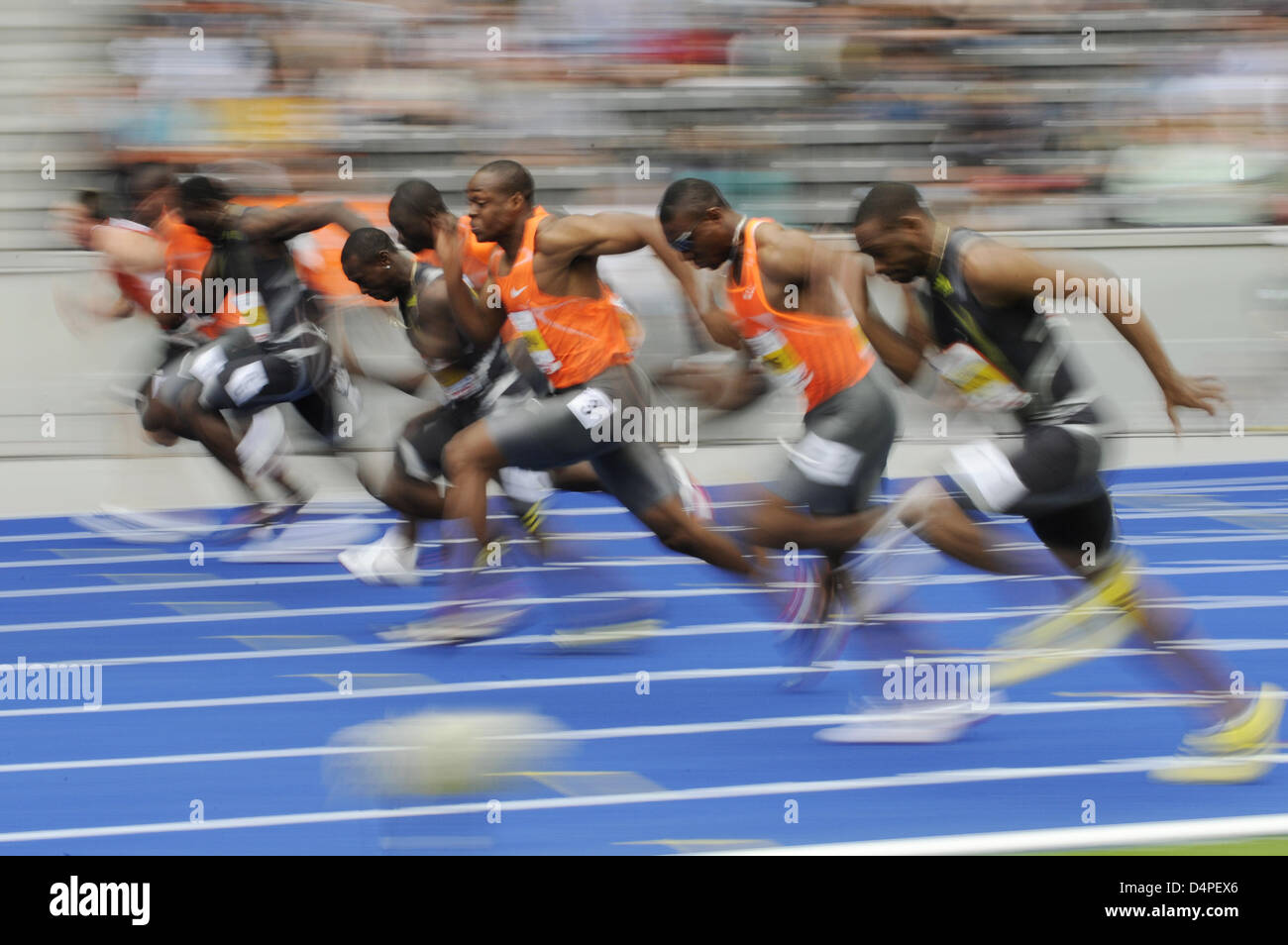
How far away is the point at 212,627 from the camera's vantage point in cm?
796

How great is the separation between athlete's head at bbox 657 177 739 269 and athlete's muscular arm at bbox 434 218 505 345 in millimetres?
1038

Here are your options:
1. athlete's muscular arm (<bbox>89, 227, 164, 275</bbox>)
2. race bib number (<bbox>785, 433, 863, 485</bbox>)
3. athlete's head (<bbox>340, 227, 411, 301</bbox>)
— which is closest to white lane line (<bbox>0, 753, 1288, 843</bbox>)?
race bib number (<bbox>785, 433, 863, 485</bbox>)

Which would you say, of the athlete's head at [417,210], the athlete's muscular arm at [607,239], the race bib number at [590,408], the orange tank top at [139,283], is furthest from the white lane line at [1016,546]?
the athlete's muscular arm at [607,239]

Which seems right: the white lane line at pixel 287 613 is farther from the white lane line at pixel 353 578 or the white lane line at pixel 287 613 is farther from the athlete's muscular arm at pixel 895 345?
→ the athlete's muscular arm at pixel 895 345

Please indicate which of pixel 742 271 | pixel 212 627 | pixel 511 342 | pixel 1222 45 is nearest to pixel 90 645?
pixel 212 627

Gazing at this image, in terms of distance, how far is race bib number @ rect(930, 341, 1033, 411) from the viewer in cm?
547

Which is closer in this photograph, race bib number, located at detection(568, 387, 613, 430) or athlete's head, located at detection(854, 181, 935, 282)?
→ athlete's head, located at detection(854, 181, 935, 282)

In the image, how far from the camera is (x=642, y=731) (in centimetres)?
623

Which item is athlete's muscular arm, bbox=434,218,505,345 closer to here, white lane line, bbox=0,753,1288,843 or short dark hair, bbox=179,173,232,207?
short dark hair, bbox=179,173,232,207

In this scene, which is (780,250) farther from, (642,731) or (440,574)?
(440,574)

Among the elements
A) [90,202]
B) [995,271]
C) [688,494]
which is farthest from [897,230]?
[90,202]

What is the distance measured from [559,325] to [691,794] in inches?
77.2

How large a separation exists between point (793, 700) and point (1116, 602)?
5.07ft

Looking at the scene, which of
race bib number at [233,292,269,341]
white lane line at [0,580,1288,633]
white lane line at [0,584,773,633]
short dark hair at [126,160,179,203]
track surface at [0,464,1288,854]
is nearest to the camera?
track surface at [0,464,1288,854]
